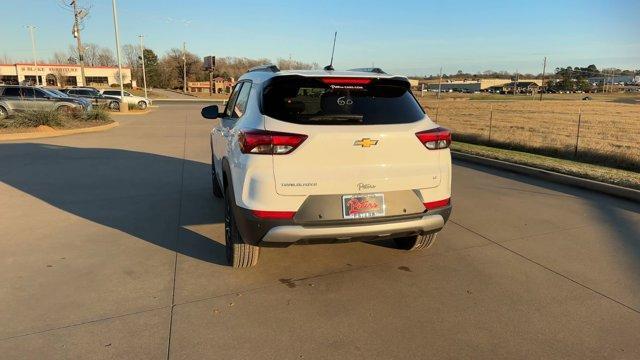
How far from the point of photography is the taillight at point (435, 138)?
3617 millimetres

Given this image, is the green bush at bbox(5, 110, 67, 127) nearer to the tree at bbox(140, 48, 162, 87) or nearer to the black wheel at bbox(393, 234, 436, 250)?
the black wheel at bbox(393, 234, 436, 250)

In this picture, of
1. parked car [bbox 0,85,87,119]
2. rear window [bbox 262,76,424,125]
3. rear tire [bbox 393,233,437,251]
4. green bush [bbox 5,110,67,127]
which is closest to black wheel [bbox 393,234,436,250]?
rear tire [bbox 393,233,437,251]

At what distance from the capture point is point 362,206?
11.4 ft

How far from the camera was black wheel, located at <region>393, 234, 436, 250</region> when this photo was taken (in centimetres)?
443

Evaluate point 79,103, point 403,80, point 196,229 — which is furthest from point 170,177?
point 79,103

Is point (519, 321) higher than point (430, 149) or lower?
lower

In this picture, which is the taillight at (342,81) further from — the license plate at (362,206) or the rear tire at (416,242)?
the rear tire at (416,242)

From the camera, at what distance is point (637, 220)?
18.5 ft

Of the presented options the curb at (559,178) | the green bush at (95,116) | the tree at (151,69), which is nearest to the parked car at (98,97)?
the green bush at (95,116)

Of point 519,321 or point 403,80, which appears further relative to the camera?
point 403,80

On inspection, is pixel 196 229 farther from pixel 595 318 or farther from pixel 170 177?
pixel 595 318

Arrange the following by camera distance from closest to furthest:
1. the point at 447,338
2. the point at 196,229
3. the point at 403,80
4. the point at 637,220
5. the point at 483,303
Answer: the point at 447,338
the point at 483,303
the point at 403,80
the point at 196,229
the point at 637,220

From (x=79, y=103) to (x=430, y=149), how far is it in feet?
67.0

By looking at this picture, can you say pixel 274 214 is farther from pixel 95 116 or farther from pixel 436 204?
pixel 95 116
